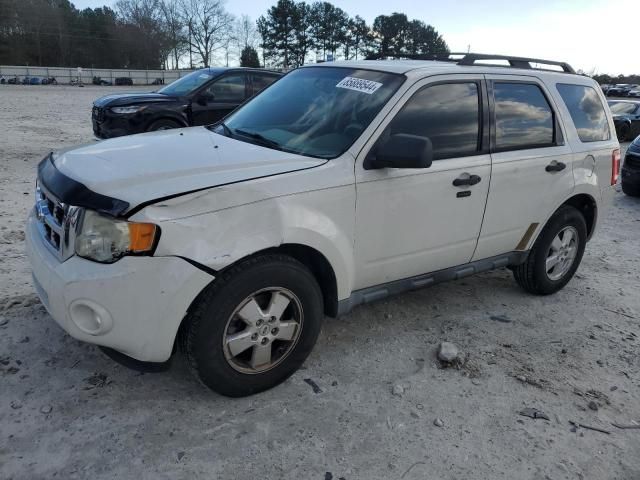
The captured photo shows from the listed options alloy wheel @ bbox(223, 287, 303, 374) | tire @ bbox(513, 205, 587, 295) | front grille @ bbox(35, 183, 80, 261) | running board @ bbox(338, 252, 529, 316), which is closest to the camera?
front grille @ bbox(35, 183, 80, 261)

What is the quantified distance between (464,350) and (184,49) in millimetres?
95719

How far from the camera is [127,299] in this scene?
2455 millimetres

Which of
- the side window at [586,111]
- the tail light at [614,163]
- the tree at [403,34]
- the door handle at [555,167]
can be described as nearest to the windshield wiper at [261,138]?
the door handle at [555,167]

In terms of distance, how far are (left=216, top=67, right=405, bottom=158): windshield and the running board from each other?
90cm

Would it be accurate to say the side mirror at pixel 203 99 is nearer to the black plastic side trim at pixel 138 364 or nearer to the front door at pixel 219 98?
the front door at pixel 219 98

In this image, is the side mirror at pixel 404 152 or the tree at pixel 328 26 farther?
the tree at pixel 328 26

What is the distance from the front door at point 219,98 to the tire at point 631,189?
6854 millimetres

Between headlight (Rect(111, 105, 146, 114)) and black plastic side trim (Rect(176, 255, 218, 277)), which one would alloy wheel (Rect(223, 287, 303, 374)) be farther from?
headlight (Rect(111, 105, 146, 114))

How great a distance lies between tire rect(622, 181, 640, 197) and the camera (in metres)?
9.05

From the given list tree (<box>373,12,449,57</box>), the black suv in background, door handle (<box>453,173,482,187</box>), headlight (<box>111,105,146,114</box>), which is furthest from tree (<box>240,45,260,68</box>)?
door handle (<box>453,173,482,187</box>)

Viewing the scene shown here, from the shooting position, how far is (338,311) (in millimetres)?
3209

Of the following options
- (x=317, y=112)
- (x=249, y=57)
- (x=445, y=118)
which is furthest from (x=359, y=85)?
(x=249, y=57)

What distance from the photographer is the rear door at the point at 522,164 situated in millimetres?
3830

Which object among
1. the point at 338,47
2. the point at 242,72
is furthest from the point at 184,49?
the point at 242,72
